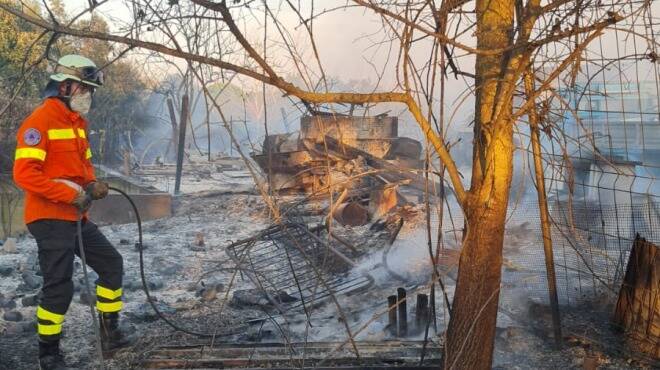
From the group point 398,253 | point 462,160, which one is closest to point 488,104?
point 398,253

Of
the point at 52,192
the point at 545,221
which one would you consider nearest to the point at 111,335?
the point at 52,192

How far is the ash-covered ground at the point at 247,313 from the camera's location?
4393 millimetres

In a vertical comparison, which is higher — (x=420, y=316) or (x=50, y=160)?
(x=50, y=160)

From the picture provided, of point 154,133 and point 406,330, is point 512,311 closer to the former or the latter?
point 406,330

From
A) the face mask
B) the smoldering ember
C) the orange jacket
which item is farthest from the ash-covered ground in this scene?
the face mask

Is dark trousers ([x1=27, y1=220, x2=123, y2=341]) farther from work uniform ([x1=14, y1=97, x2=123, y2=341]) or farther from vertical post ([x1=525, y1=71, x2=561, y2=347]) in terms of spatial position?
vertical post ([x1=525, y1=71, x2=561, y2=347])

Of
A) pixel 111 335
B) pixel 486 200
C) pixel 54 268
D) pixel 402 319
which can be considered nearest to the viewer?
pixel 486 200

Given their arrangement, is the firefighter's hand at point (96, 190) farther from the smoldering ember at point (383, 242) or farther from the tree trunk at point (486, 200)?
the tree trunk at point (486, 200)

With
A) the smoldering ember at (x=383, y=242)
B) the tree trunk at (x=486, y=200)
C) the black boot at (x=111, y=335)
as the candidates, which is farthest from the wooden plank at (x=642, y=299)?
the black boot at (x=111, y=335)

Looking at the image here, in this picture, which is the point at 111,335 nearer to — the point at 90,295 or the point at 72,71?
the point at 90,295

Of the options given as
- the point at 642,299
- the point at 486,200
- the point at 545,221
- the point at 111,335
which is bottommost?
the point at 111,335

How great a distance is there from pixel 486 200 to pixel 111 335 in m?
3.32

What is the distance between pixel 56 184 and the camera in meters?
4.21

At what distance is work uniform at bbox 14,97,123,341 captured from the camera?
13.6ft
